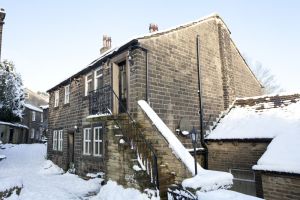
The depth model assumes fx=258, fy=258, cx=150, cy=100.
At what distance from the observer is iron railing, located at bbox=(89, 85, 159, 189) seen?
836cm

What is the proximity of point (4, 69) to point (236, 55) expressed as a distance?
80.1ft

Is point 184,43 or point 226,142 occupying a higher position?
point 184,43

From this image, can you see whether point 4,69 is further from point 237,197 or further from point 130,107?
point 237,197

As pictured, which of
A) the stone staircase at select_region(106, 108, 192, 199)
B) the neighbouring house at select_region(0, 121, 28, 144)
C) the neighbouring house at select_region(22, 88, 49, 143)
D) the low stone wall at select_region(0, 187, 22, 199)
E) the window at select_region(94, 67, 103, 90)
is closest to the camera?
the low stone wall at select_region(0, 187, 22, 199)

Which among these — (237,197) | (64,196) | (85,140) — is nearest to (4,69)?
(85,140)

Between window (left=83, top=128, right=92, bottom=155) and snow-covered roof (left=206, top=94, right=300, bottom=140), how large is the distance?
20.8 feet

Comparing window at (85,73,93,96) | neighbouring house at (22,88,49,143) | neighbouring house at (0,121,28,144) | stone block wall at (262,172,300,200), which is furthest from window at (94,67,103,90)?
neighbouring house at (22,88,49,143)

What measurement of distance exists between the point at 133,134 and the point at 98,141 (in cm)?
394

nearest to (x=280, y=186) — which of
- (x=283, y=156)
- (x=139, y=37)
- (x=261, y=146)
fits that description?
(x=283, y=156)

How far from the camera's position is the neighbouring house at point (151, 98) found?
8.91m

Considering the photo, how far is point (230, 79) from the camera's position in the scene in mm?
14359

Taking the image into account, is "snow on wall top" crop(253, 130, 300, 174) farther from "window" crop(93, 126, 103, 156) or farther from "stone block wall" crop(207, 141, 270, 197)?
"window" crop(93, 126, 103, 156)

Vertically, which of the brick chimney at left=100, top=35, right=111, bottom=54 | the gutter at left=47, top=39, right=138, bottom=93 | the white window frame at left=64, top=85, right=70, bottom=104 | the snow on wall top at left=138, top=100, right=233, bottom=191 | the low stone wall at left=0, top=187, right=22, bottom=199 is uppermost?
the brick chimney at left=100, top=35, right=111, bottom=54

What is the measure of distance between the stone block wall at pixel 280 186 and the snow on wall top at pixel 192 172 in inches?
75.2
